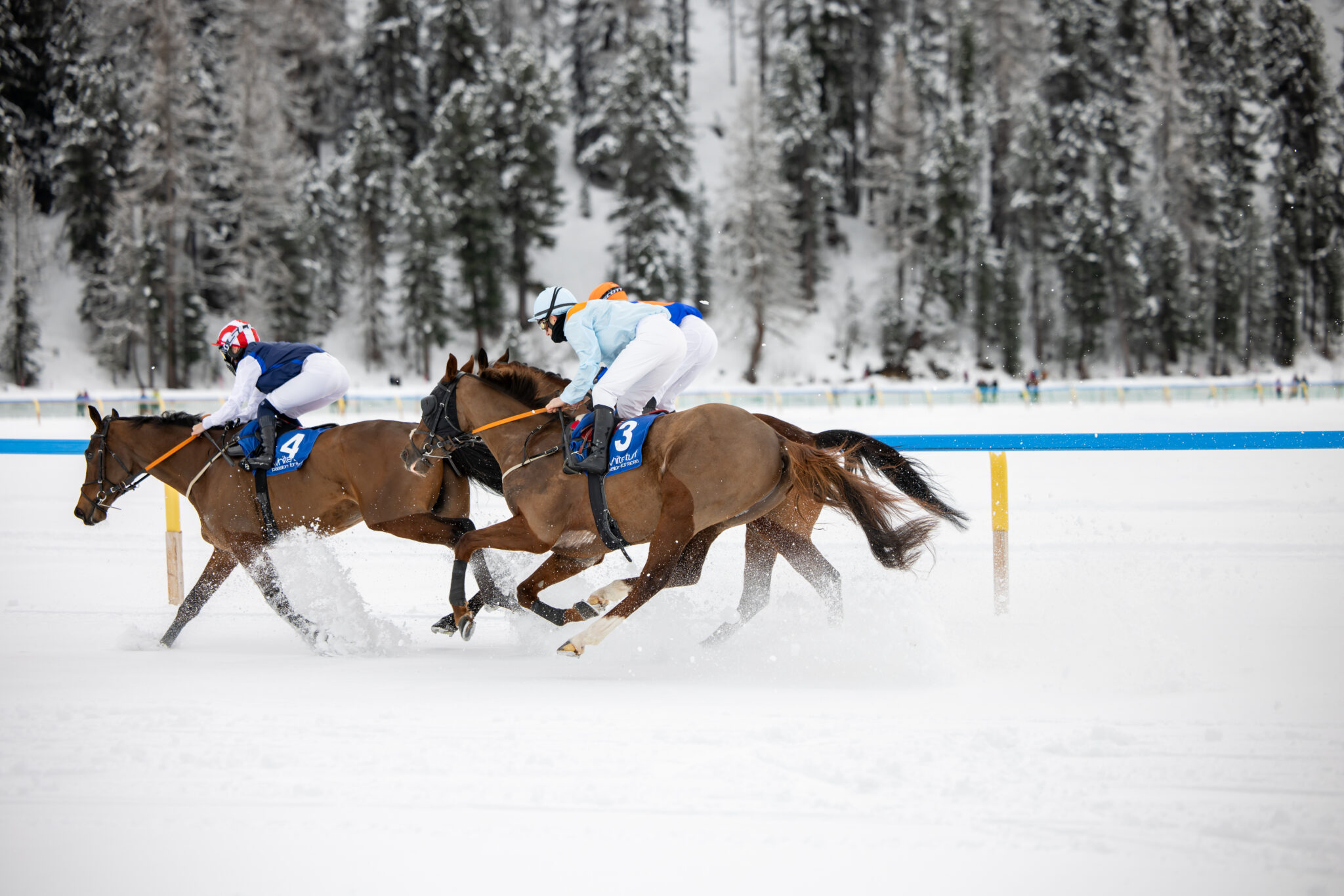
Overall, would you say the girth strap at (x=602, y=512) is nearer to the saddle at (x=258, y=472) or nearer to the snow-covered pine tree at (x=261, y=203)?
the saddle at (x=258, y=472)

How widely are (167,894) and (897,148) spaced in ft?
167

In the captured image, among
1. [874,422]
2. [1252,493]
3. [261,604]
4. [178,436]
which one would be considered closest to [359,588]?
[261,604]

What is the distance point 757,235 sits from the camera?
41344 millimetres

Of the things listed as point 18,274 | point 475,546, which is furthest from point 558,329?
point 18,274

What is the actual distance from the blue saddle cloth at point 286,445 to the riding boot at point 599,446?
2.12 metres

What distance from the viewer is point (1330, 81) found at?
155 ft

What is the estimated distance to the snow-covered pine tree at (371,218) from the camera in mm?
41594

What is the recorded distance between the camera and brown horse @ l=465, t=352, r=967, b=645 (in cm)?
582

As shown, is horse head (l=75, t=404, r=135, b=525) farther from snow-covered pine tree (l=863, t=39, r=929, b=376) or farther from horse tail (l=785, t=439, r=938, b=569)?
snow-covered pine tree (l=863, t=39, r=929, b=376)

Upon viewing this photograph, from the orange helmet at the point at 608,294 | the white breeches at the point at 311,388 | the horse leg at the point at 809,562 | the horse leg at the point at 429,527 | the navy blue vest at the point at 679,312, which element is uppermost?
the orange helmet at the point at 608,294

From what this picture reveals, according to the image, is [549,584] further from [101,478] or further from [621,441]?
[101,478]

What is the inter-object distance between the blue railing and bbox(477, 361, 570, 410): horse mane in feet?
8.93

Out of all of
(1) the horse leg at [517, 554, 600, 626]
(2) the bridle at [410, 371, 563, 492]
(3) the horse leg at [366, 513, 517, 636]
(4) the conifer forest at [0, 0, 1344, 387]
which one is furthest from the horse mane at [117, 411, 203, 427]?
(4) the conifer forest at [0, 0, 1344, 387]

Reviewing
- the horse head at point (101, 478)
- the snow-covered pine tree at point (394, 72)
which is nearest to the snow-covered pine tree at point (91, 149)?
the snow-covered pine tree at point (394, 72)
